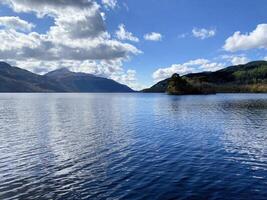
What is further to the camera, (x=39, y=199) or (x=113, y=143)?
(x=113, y=143)

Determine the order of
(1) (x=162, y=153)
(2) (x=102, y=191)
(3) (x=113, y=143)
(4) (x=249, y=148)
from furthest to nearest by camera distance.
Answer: (3) (x=113, y=143) → (4) (x=249, y=148) → (1) (x=162, y=153) → (2) (x=102, y=191)

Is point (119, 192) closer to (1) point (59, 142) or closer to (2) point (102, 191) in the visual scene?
(2) point (102, 191)

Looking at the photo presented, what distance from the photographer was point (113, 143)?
52.7m

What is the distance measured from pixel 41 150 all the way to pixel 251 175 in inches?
1248

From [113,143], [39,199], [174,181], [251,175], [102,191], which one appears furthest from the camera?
[113,143]

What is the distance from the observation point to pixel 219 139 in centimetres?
5666

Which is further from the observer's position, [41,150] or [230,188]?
[41,150]

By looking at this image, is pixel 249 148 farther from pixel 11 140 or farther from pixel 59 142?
pixel 11 140

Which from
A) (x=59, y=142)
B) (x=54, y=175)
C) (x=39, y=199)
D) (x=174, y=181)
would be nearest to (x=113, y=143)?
(x=59, y=142)

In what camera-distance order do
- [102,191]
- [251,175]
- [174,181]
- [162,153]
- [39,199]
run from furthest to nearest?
1. [162,153]
2. [251,175]
3. [174,181]
4. [102,191]
5. [39,199]

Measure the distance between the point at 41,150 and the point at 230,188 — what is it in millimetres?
30564

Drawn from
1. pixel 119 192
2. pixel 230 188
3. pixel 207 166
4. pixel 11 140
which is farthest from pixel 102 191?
pixel 11 140

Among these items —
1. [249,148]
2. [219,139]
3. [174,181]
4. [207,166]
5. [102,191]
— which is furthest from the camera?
[219,139]

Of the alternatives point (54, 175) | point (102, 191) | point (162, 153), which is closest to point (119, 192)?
point (102, 191)
